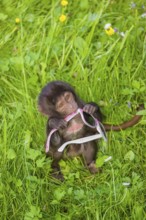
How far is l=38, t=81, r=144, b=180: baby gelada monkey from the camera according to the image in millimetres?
3729

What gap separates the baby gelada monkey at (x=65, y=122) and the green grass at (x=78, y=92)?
0.07 metres

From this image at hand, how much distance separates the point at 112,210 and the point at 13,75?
158 centimetres

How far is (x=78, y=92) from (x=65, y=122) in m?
0.68

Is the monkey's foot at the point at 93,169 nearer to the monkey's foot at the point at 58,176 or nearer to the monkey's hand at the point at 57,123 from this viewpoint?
the monkey's foot at the point at 58,176

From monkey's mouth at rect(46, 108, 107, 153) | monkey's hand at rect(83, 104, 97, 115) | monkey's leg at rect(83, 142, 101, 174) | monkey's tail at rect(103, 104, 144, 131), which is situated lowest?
monkey's leg at rect(83, 142, 101, 174)

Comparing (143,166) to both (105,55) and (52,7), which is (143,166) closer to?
(105,55)

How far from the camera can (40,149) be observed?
13.6ft

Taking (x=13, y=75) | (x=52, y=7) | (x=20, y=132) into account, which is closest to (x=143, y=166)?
(x=20, y=132)

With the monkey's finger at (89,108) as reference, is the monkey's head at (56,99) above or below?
above

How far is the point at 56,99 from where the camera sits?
3717 mm

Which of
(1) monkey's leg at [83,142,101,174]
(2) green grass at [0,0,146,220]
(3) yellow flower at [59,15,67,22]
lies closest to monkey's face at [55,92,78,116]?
(1) monkey's leg at [83,142,101,174]

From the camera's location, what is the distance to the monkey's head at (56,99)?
372cm

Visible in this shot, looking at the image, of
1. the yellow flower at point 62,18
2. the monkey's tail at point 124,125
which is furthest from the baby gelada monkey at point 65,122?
the yellow flower at point 62,18

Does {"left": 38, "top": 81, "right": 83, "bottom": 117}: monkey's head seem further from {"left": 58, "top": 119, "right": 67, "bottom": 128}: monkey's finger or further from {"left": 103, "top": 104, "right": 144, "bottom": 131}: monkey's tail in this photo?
{"left": 103, "top": 104, "right": 144, "bottom": 131}: monkey's tail
